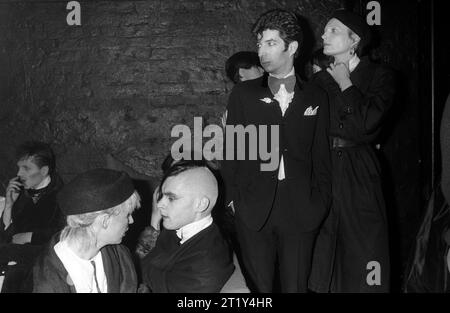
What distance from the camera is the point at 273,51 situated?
2.96 m

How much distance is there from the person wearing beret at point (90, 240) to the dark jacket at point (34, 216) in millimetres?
1937

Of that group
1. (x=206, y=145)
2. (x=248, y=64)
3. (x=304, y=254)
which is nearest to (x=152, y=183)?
(x=206, y=145)

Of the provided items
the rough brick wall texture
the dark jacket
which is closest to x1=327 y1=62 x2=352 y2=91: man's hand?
the rough brick wall texture

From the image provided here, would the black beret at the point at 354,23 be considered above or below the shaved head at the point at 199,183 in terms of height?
above

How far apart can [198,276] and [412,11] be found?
11.2ft

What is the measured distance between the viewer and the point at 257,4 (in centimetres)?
455

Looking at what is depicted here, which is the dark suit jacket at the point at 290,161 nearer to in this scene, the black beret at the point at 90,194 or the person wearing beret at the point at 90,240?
the person wearing beret at the point at 90,240

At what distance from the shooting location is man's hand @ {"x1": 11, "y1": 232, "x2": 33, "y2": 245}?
4.01 metres

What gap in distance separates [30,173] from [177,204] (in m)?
2.38

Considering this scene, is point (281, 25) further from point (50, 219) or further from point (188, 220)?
point (50, 219)

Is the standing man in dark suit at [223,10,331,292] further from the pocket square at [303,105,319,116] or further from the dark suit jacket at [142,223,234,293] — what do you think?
the dark suit jacket at [142,223,234,293]

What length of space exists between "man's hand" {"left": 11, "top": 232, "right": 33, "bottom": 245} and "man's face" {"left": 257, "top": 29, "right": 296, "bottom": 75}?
8.22ft

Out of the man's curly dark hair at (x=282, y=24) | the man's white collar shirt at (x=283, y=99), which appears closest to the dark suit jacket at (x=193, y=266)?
the man's white collar shirt at (x=283, y=99)

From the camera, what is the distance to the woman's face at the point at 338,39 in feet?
10.5
